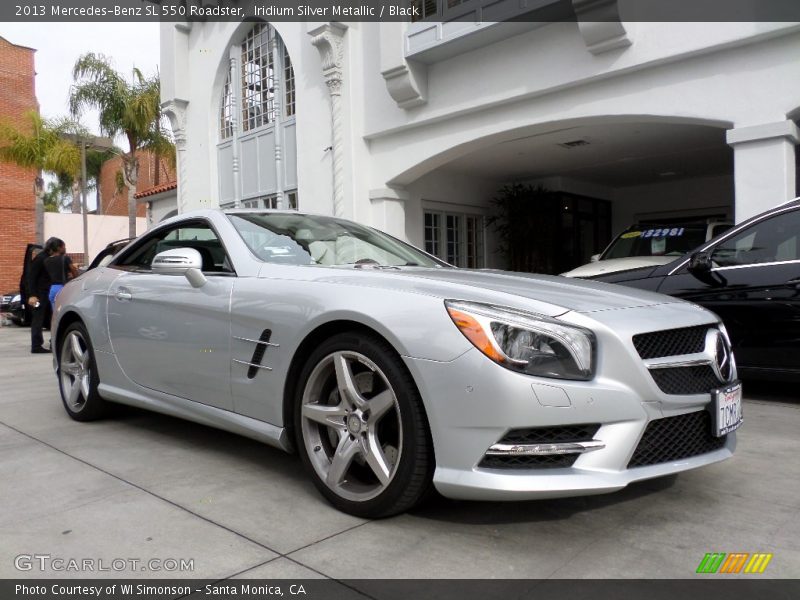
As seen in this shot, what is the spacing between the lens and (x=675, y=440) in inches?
101

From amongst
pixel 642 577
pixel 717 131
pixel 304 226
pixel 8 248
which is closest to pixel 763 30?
pixel 717 131

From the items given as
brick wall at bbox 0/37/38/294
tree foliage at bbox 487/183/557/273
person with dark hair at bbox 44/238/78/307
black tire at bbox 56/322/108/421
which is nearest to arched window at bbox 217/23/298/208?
tree foliage at bbox 487/183/557/273

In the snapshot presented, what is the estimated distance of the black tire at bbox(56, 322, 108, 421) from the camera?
4496mm

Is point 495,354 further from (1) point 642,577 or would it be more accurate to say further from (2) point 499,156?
(2) point 499,156

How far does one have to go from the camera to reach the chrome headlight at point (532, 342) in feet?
7.90

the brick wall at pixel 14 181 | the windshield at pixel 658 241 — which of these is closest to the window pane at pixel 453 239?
the windshield at pixel 658 241

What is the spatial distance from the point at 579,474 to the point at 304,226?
2221 millimetres

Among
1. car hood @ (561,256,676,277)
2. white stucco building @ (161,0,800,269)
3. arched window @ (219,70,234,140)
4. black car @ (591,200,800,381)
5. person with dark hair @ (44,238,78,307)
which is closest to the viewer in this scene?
black car @ (591,200,800,381)

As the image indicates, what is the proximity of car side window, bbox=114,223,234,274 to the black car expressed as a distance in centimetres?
361

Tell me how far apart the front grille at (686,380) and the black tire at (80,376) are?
11.5 feet
